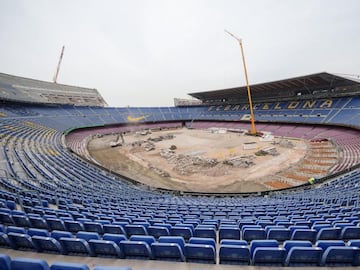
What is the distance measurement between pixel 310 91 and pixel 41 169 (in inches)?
2042

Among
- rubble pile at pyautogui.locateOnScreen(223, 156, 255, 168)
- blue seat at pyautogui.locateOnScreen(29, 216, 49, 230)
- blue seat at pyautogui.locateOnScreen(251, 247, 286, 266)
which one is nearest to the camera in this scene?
blue seat at pyautogui.locateOnScreen(251, 247, 286, 266)

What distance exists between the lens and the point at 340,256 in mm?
3434

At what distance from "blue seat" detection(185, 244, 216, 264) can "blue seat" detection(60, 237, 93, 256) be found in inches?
82.2

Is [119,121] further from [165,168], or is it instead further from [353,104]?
[353,104]

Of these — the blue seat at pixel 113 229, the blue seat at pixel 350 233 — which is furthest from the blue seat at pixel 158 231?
the blue seat at pixel 350 233

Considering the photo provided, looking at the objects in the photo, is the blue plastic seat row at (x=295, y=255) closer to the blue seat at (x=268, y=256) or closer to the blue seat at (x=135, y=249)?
the blue seat at (x=268, y=256)

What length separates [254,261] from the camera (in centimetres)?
366

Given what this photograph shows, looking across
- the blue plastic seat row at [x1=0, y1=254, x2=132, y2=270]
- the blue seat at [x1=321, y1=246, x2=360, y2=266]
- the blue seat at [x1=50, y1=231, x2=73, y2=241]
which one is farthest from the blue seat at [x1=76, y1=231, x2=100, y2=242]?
the blue seat at [x1=321, y1=246, x2=360, y2=266]

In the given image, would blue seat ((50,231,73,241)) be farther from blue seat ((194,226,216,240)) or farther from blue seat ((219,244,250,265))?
blue seat ((219,244,250,265))

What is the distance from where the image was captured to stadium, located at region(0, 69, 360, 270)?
3.81 meters

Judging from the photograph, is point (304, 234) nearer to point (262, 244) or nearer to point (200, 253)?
point (262, 244)


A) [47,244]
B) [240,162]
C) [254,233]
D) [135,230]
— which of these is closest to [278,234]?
[254,233]

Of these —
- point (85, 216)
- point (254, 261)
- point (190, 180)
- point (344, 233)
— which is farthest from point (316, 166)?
point (85, 216)

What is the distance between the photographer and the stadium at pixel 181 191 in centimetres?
381
